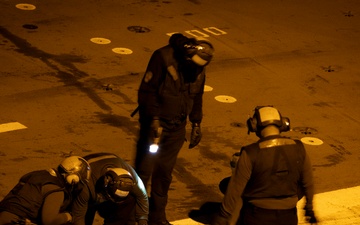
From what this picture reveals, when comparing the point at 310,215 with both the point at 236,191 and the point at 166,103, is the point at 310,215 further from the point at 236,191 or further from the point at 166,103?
the point at 166,103

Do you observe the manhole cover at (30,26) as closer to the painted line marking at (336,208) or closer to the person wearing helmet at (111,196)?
the painted line marking at (336,208)

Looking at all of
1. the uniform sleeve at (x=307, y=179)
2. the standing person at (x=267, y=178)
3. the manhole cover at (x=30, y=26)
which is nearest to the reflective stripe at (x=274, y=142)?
the standing person at (x=267, y=178)

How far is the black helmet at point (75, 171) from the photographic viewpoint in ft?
25.2

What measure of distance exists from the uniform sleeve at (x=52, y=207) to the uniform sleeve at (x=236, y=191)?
138 cm

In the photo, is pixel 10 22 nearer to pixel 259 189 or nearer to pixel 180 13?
pixel 180 13

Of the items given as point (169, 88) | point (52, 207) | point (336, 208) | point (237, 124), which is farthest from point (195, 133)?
point (237, 124)

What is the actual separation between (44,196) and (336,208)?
3.86 meters

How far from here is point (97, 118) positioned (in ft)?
38.0

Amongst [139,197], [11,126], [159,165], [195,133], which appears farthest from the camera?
[11,126]

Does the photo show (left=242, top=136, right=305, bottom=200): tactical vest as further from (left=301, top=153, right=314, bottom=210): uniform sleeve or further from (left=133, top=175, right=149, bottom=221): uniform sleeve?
(left=133, top=175, right=149, bottom=221): uniform sleeve

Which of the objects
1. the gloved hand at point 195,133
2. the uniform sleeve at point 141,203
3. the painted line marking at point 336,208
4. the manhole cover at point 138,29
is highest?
the gloved hand at point 195,133

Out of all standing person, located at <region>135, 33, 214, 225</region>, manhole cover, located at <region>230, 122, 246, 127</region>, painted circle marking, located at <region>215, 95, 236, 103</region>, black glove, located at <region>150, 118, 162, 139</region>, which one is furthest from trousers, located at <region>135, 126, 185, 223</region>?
painted circle marking, located at <region>215, 95, 236, 103</region>

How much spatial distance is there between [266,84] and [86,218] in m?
5.51

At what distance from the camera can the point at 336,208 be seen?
10078 millimetres
